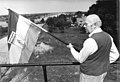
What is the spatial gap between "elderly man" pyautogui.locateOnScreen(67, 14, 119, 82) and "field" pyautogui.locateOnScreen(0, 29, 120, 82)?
697 millimetres

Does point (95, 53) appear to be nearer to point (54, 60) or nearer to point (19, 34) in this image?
point (19, 34)

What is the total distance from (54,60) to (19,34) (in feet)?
1.90

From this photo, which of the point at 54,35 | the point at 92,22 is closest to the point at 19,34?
the point at 54,35

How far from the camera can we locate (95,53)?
158 cm

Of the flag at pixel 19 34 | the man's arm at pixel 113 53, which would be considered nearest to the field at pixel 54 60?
the flag at pixel 19 34

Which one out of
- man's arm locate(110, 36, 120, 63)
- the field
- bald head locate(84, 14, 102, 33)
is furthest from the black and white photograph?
bald head locate(84, 14, 102, 33)

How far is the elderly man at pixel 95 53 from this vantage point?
1.55 meters

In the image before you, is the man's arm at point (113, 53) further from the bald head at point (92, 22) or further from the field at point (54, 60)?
the field at point (54, 60)

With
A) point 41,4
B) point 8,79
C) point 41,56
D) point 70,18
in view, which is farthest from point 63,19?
point 8,79

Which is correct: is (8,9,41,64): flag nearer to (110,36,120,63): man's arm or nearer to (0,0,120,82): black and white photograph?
(0,0,120,82): black and white photograph

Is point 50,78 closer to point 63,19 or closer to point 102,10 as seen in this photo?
point 63,19

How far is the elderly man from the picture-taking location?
155 centimetres

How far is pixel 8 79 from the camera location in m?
2.38

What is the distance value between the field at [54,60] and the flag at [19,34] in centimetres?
31
